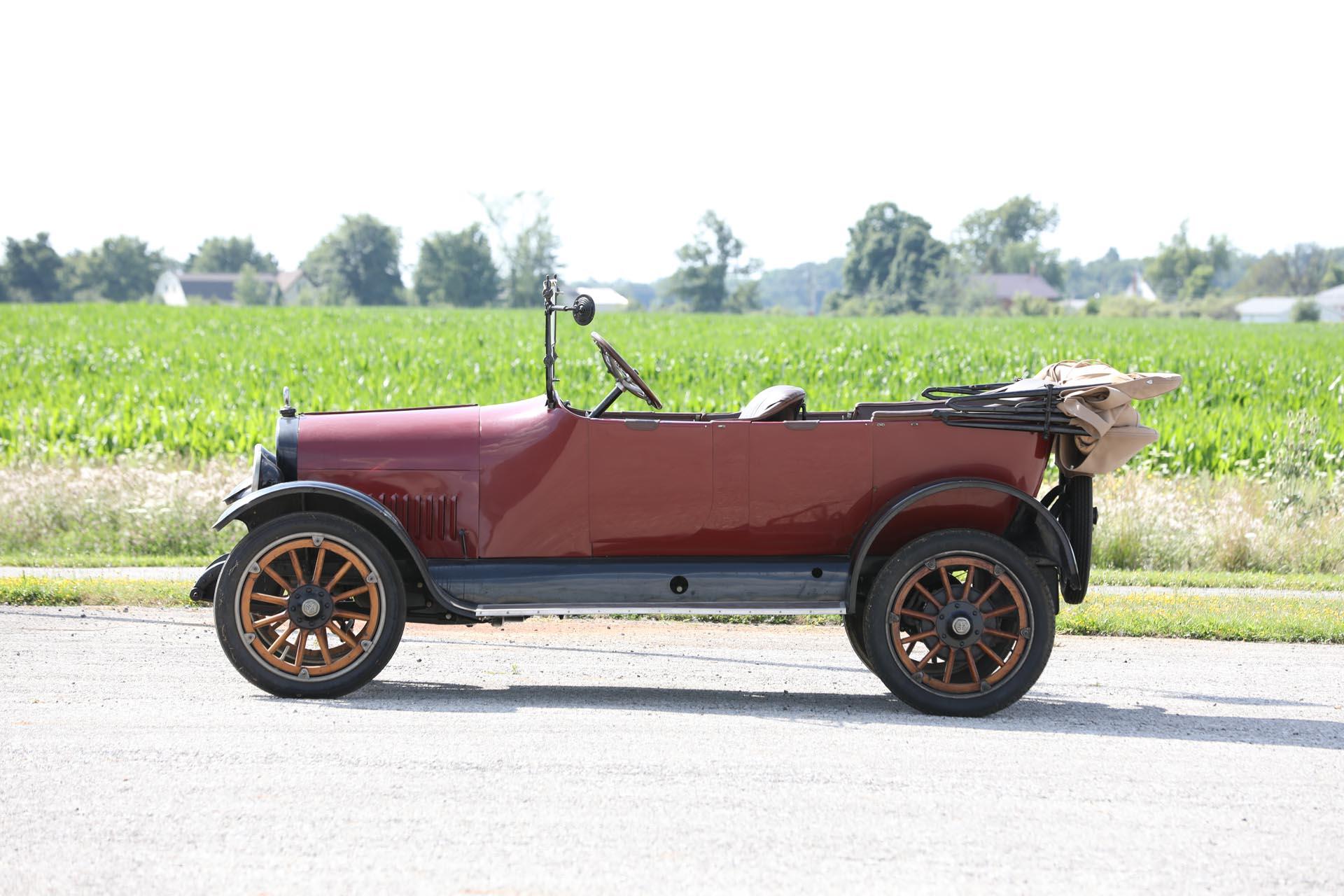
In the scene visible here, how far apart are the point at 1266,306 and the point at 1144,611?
401 ft

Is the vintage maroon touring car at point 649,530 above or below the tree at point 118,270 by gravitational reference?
below

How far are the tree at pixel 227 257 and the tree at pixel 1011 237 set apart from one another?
82.9 metres

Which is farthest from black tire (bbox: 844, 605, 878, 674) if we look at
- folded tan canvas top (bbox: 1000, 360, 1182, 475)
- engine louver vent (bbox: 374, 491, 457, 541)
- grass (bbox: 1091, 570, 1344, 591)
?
grass (bbox: 1091, 570, 1344, 591)

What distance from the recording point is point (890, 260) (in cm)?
11150

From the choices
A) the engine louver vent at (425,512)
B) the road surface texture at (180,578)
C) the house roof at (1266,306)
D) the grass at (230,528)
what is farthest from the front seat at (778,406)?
the house roof at (1266,306)

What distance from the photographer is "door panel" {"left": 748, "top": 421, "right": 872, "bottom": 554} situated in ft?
20.8

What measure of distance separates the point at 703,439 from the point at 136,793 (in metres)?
2.87

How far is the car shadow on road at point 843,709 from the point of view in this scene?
6098mm

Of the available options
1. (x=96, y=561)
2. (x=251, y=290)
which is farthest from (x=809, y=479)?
(x=251, y=290)

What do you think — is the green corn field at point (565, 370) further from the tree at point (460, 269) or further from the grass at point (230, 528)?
the tree at point (460, 269)

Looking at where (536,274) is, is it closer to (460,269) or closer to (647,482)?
(460,269)

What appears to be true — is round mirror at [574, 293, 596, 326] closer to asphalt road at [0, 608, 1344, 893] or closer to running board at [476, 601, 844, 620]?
running board at [476, 601, 844, 620]

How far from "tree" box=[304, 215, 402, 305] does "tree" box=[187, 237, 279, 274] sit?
4675cm

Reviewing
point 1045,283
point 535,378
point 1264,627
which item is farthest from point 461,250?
point 1264,627
